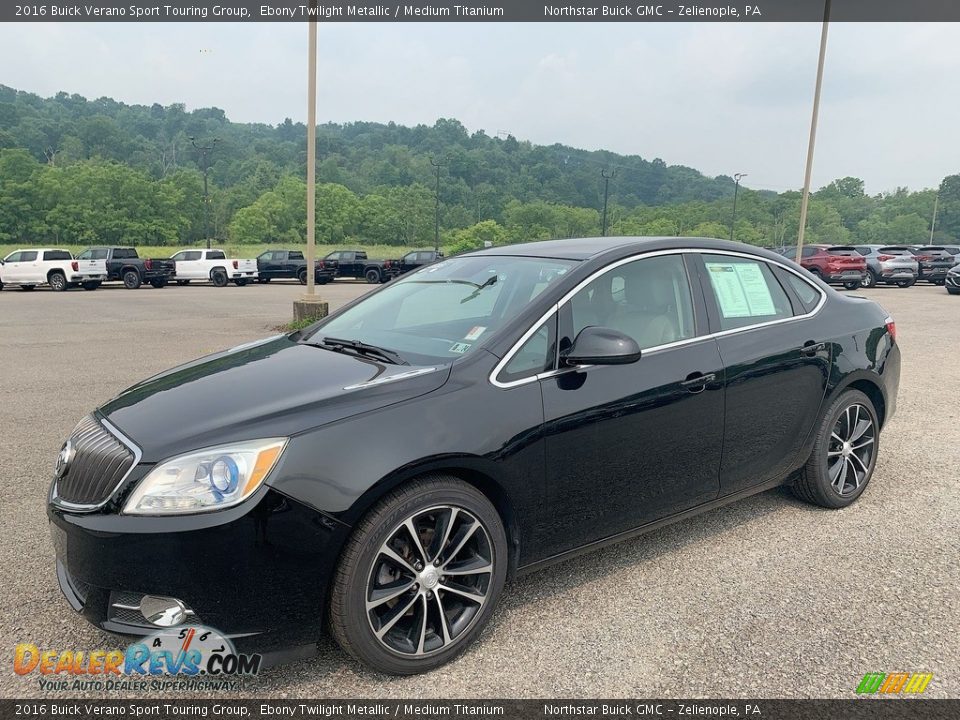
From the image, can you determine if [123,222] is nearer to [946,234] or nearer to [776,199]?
[776,199]

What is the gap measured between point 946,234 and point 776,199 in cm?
3335

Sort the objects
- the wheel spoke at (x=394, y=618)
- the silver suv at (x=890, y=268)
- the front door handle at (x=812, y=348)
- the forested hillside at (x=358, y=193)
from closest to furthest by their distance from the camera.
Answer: the wheel spoke at (x=394, y=618)
the front door handle at (x=812, y=348)
the silver suv at (x=890, y=268)
the forested hillside at (x=358, y=193)

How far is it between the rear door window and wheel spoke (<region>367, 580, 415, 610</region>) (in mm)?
2094

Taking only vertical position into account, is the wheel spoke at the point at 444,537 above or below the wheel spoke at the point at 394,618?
above

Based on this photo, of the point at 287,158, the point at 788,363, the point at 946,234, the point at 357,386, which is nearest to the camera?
the point at 357,386

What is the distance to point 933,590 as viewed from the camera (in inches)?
127

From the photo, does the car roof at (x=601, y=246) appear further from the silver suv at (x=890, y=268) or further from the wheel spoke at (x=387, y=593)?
the silver suv at (x=890, y=268)

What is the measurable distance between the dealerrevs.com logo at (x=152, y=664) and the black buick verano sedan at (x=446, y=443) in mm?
83

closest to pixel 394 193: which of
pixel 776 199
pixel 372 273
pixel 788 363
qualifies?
pixel 776 199

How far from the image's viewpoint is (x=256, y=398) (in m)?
2.69

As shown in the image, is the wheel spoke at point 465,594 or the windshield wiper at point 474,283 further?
the windshield wiper at point 474,283

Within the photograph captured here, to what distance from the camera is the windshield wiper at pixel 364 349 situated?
302cm

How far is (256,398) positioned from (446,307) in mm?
1172

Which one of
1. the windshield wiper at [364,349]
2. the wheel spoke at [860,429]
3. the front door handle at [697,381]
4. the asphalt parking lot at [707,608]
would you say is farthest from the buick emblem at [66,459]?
the wheel spoke at [860,429]
